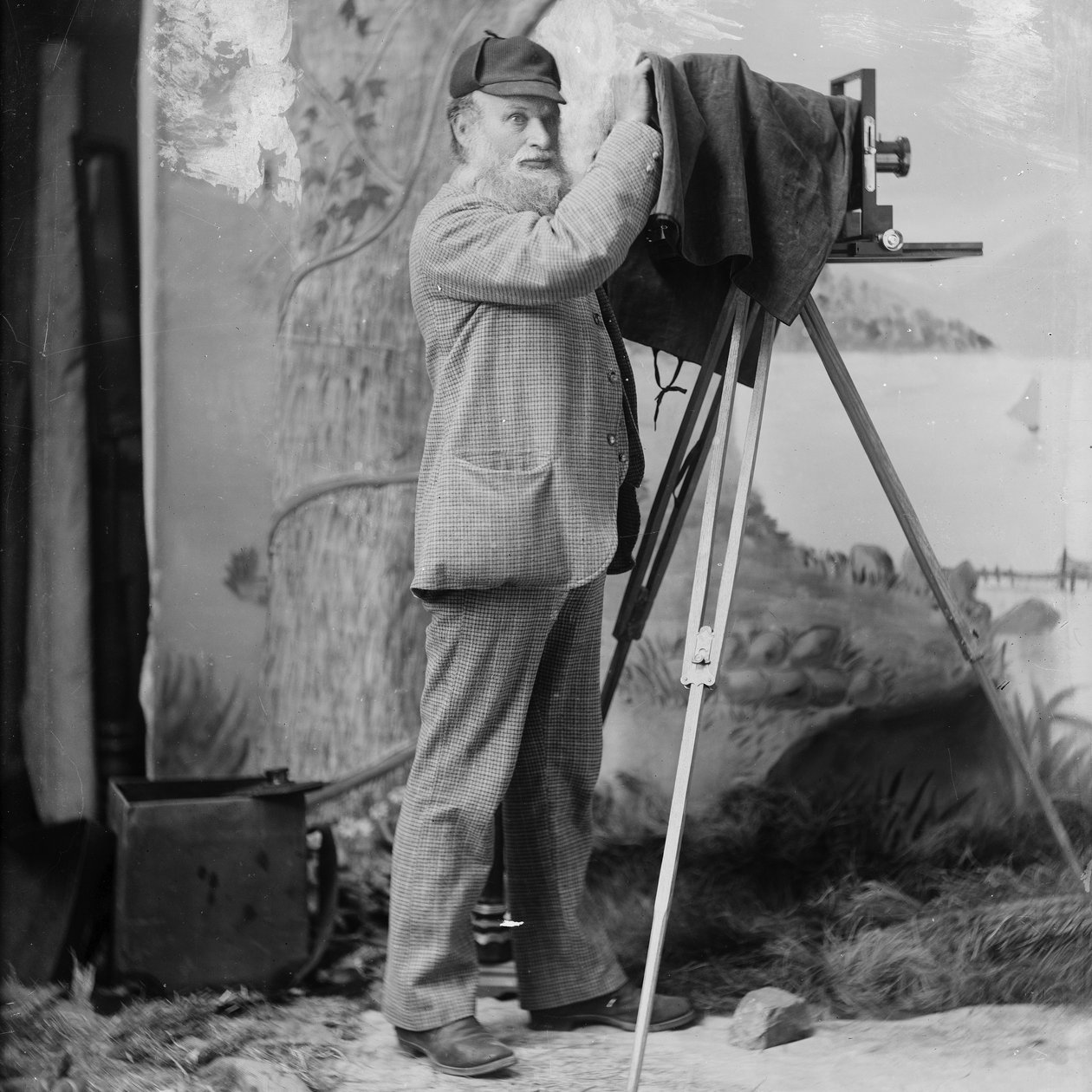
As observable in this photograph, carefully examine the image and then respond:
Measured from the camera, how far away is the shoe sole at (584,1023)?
2.70 metres

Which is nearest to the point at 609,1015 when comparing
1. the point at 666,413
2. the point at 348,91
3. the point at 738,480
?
the point at 738,480

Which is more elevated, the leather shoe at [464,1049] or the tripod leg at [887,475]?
the tripod leg at [887,475]

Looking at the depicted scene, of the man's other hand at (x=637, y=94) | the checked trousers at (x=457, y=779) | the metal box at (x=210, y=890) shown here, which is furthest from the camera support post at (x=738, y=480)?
the metal box at (x=210, y=890)

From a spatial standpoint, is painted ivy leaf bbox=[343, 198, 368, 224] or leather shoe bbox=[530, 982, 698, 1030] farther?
painted ivy leaf bbox=[343, 198, 368, 224]

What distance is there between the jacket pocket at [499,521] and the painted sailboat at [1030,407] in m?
1.47

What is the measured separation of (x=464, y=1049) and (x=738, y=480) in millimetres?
1235

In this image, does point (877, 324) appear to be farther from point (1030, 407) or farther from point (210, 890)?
point (210, 890)

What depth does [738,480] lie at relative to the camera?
259cm

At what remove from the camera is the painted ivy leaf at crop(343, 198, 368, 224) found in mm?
3137

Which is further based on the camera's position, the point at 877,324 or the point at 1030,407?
the point at 877,324

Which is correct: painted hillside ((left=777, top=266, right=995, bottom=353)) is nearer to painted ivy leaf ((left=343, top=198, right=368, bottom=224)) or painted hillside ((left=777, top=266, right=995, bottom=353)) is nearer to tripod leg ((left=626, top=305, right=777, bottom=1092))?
tripod leg ((left=626, top=305, right=777, bottom=1092))

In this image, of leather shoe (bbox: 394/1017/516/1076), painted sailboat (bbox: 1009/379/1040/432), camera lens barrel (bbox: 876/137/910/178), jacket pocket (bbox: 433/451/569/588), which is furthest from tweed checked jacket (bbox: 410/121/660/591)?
painted sailboat (bbox: 1009/379/1040/432)

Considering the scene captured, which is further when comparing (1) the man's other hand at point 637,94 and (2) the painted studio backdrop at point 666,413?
(2) the painted studio backdrop at point 666,413

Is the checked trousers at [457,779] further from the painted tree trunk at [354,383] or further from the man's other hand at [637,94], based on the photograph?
the man's other hand at [637,94]
